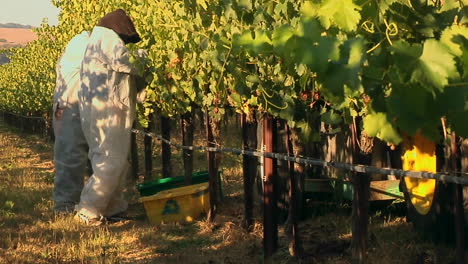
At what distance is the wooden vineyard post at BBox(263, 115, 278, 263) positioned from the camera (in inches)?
196

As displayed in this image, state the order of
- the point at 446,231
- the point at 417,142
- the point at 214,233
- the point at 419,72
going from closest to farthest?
1. the point at 419,72
2. the point at 417,142
3. the point at 446,231
4. the point at 214,233

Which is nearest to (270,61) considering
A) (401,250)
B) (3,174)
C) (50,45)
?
(401,250)

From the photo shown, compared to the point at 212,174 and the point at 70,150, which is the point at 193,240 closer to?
the point at 212,174

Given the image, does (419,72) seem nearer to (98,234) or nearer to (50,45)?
(98,234)

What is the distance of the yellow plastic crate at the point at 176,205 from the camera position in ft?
21.7

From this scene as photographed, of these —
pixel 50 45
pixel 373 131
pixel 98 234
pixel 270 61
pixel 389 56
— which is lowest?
pixel 98 234

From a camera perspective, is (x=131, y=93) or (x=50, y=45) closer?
(x=131, y=93)

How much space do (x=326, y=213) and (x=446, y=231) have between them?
1812 millimetres

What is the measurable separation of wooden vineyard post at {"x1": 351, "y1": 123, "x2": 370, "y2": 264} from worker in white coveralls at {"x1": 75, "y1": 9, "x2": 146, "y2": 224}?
3350mm

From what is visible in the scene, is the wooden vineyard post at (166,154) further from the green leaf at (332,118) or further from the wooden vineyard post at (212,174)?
the green leaf at (332,118)

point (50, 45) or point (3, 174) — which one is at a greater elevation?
point (50, 45)

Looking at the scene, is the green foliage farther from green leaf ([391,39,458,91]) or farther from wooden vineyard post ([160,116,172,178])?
wooden vineyard post ([160,116,172,178])

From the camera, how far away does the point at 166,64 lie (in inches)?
268

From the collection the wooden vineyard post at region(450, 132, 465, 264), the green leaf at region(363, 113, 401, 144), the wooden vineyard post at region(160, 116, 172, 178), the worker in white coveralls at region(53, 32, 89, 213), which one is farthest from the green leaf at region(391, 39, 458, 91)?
the wooden vineyard post at region(160, 116, 172, 178)
